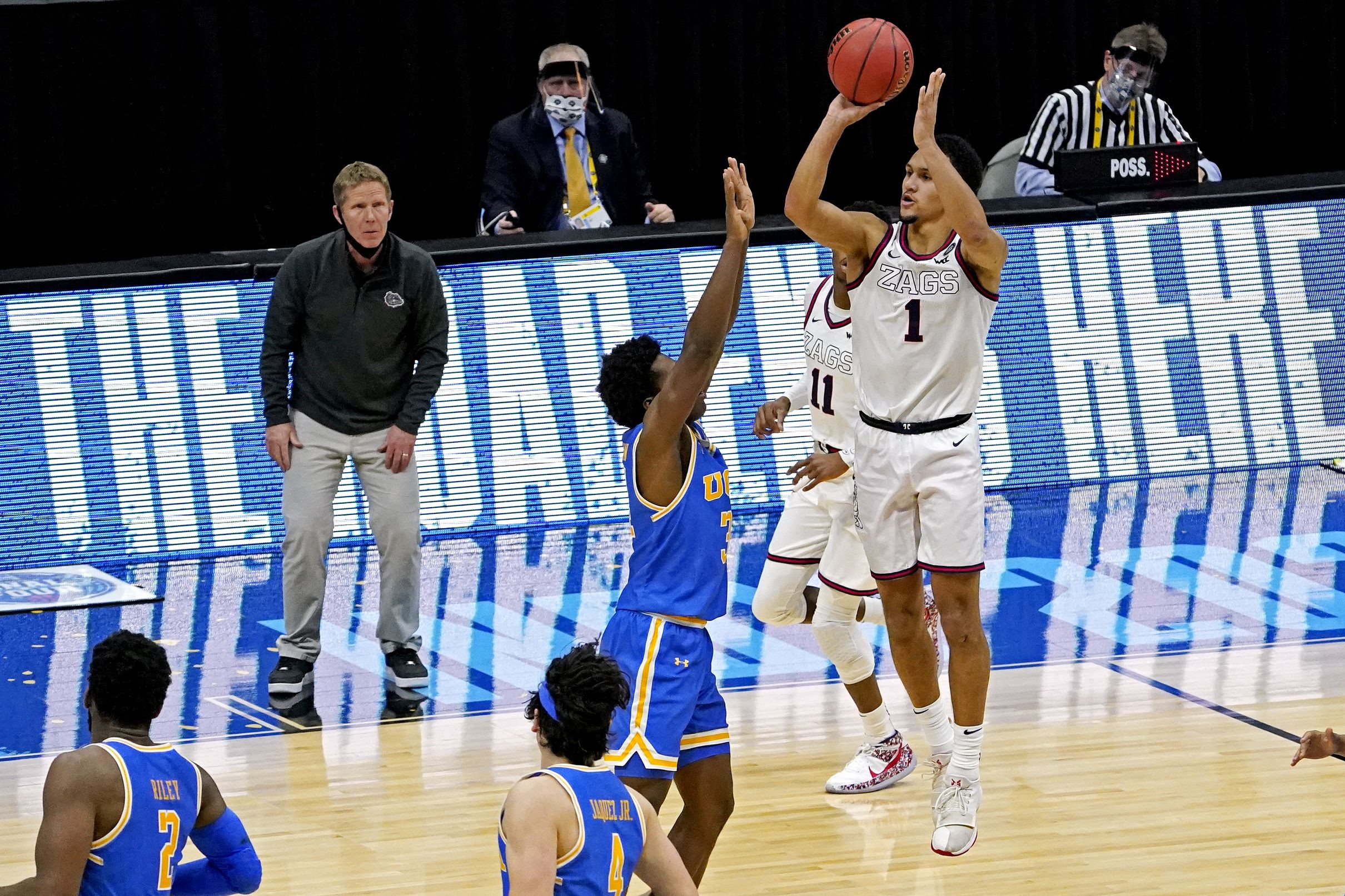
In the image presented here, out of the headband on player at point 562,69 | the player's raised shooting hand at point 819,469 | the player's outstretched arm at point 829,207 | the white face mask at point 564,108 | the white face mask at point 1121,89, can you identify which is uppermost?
the headband on player at point 562,69

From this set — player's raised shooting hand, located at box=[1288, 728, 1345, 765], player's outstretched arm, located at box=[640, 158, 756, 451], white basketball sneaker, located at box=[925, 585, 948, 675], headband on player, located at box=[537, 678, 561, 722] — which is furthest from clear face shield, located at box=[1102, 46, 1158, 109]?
headband on player, located at box=[537, 678, 561, 722]

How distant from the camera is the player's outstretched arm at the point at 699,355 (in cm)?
520

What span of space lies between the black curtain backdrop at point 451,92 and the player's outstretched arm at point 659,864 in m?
9.95

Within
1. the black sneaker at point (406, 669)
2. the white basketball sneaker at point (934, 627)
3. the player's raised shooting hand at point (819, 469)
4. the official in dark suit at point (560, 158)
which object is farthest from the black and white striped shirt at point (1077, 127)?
the player's raised shooting hand at point (819, 469)

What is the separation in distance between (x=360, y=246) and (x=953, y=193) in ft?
10.3

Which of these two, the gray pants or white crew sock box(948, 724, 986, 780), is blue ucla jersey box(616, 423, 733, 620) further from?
the gray pants

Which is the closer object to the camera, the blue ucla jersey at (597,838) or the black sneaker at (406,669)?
the blue ucla jersey at (597,838)

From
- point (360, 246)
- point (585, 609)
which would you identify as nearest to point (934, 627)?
point (585, 609)

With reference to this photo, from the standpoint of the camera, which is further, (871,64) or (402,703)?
(402,703)

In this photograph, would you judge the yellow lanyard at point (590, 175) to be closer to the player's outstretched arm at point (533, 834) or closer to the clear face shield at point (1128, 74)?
the clear face shield at point (1128, 74)

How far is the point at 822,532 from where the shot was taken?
22.9 feet

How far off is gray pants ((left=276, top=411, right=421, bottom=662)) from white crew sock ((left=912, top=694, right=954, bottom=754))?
2599 millimetres

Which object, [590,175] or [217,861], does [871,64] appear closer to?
[217,861]

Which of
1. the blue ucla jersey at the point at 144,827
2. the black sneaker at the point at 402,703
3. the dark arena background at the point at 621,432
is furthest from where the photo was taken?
the black sneaker at the point at 402,703
